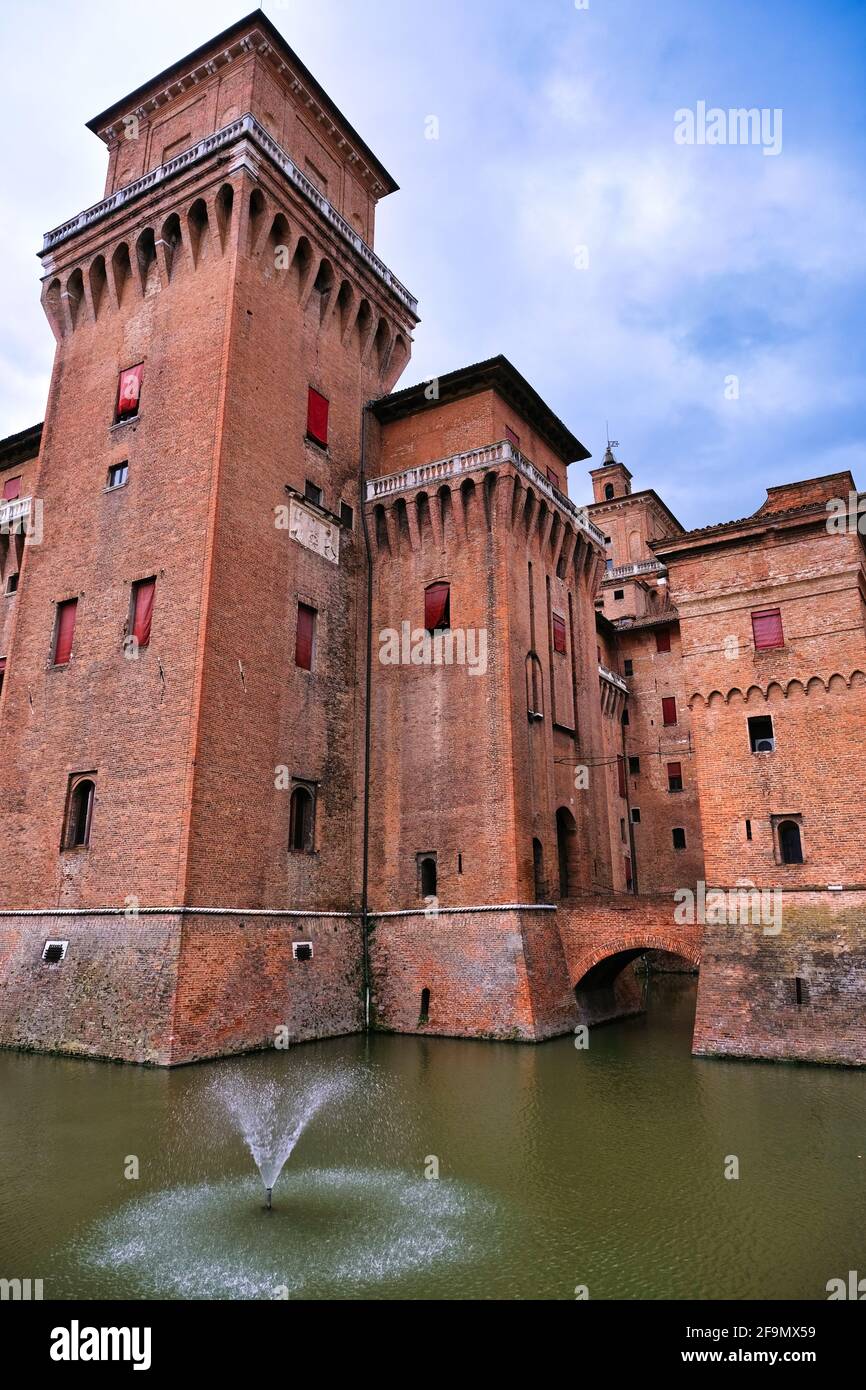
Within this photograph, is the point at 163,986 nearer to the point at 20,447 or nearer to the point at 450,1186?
the point at 450,1186

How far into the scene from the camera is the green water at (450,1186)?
8.23 metres

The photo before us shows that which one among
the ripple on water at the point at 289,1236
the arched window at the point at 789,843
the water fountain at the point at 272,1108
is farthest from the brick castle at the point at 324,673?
the ripple on water at the point at 289,1236

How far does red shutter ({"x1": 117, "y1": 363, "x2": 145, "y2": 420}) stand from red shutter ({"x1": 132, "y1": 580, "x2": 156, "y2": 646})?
5933 mm

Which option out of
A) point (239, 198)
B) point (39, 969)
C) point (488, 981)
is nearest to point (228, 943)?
point (39, 969)

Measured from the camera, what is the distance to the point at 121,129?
30781 millimetres

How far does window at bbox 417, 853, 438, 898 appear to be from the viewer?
2505cm

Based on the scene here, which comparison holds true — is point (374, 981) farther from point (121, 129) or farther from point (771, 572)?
point (121, 129)

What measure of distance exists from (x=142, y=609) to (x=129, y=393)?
7.33 m

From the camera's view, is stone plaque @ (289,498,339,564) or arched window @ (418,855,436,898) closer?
arched window @ (418,855,436,898)

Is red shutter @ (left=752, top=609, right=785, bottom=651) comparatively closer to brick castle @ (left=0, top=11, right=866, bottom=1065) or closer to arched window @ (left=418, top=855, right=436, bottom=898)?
brick castle @ (left=0, top=11, right=866, bottom=1065)

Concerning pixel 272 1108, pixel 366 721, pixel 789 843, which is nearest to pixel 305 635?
pixel 366 721

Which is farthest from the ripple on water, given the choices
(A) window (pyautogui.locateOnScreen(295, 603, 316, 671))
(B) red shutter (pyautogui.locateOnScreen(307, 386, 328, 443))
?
(B) red shutter (pyautogui.locateOnScreen(307, 386, 328, 443))

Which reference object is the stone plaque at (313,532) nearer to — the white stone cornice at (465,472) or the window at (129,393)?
the white stone cornice at (465,472)

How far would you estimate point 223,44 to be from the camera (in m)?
27.9
